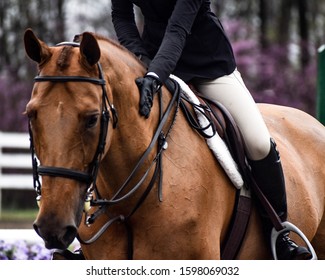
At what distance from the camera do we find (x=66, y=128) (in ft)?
12.5

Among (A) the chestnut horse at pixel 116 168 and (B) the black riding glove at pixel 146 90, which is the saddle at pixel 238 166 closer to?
(A) the chestnut horse at pixel 116 168

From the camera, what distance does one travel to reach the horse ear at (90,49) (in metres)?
3.96

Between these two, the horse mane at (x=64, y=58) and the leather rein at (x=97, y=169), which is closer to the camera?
the leather rein at (x=97, y=169)

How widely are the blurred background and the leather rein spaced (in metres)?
12.0

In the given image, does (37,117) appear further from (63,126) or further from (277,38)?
(277,38)

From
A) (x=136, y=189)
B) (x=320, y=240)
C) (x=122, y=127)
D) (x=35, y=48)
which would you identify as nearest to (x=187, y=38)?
(x=122, y=127)

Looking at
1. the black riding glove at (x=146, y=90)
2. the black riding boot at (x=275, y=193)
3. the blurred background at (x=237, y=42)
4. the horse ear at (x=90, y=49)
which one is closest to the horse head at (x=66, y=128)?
the horse ear at (x=90, y=49)

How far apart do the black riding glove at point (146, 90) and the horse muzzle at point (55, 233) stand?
82cm

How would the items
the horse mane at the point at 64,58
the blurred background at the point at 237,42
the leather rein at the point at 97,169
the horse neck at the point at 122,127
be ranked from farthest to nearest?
the blurred background at the point at 237,42 → the horse neck at the point at 122,127 → the horse mane at the point at 64,58 → the leather rein at the point at 97,169

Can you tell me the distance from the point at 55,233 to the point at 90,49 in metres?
0.86

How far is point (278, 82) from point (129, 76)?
58.0 feet

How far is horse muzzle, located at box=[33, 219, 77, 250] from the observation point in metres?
3.72

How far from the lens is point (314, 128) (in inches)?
249

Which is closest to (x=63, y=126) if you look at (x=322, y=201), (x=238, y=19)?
(x=322, y=201)
